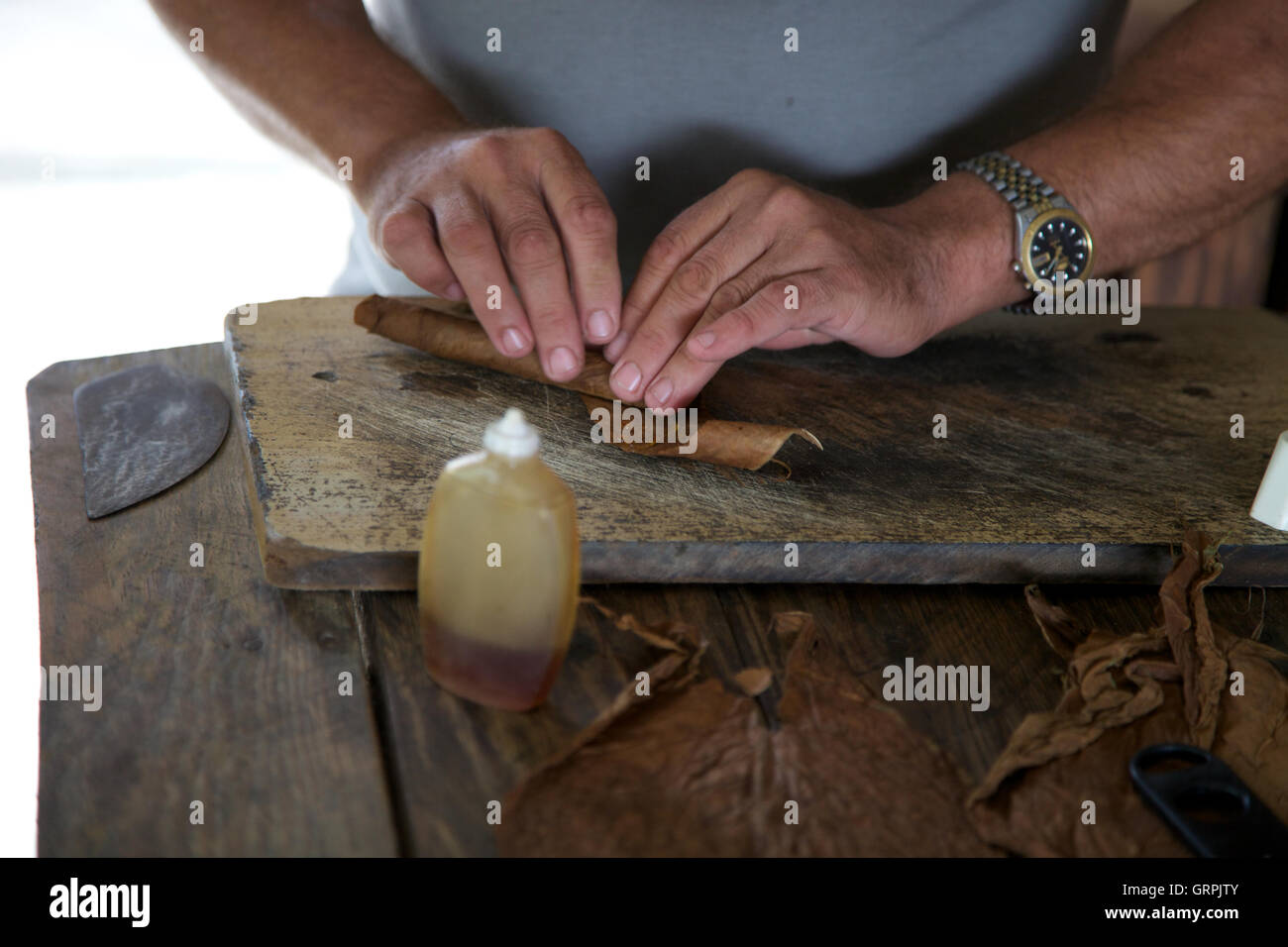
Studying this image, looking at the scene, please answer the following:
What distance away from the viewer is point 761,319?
4.31 feet

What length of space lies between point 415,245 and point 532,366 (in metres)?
0.20

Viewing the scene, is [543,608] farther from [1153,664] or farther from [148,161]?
[148,161]

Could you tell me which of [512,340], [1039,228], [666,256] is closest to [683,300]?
[666,256]

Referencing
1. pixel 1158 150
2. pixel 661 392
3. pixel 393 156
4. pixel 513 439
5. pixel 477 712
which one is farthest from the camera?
pixel 1158 150

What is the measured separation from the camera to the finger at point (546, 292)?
4.33 ft

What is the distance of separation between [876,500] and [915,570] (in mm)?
97

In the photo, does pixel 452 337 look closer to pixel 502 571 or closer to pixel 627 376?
pixel 627 376

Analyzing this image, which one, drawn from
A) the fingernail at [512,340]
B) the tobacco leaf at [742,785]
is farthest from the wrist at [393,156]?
the tobacco leaf at [742,785]

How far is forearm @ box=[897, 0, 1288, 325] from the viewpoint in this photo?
1576 mm

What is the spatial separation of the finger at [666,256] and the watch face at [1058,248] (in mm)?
456

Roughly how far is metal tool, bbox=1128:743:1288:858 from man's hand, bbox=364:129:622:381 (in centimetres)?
73

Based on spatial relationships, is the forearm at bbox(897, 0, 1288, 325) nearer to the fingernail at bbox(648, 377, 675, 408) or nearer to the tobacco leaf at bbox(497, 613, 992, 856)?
the fingernail at bbox(648, 377, 675, 408)

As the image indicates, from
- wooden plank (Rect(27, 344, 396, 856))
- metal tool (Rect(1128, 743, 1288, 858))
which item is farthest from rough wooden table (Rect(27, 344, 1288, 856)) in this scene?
metal tool (Rect(1128, 743, 1288, 858))
